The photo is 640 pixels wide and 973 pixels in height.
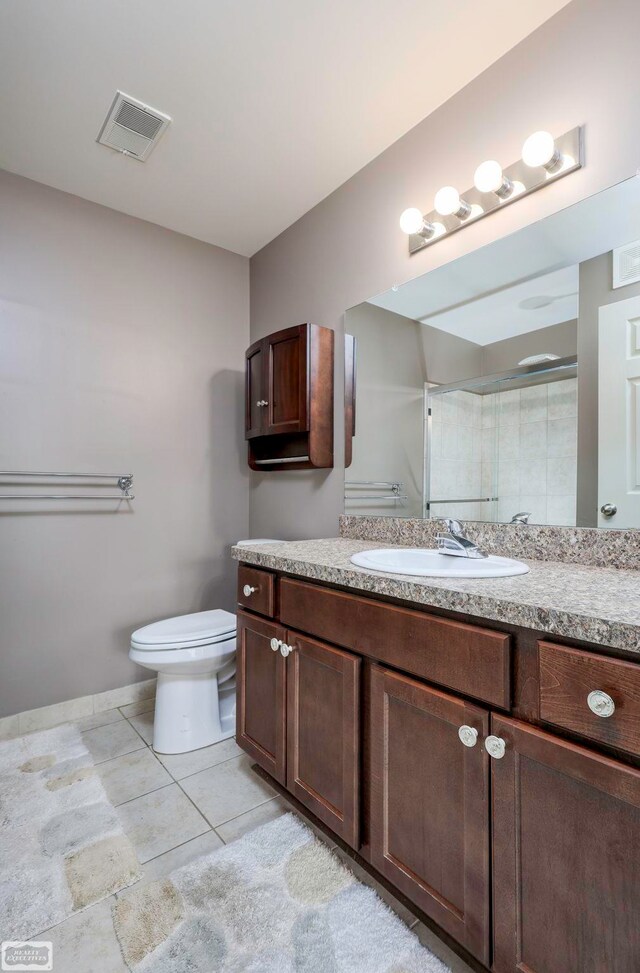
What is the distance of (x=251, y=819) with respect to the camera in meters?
1.47

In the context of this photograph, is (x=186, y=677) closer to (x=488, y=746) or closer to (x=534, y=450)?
(x=488, y=746)

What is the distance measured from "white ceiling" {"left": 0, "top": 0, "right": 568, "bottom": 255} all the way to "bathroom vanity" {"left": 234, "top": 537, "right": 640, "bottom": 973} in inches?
63.7

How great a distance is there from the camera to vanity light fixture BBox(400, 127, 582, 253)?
1.33 metres

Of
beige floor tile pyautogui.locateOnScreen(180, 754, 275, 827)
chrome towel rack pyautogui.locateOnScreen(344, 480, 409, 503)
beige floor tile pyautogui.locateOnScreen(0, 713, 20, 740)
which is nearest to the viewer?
beige floor tile pyautogui.locateOnScreen(180, 754, 275, 827)

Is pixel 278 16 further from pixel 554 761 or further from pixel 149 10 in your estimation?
pixel 554 761

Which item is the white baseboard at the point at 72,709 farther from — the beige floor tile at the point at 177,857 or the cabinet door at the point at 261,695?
the beige floor tile at the point at 177,857

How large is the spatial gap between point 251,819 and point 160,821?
287mm

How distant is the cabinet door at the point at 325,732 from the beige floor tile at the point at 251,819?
0.64ft

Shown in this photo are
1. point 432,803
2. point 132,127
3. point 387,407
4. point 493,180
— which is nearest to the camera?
point 432,803

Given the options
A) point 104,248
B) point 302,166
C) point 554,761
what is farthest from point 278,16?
point 554,761

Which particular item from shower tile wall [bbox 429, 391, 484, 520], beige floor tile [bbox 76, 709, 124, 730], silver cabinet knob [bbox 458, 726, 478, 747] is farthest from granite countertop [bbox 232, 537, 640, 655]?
beige floor tile [bbox 76, 709, 124, 730]

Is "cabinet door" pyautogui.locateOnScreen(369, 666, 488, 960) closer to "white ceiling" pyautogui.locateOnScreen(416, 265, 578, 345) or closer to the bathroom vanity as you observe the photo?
the bathroom vanity

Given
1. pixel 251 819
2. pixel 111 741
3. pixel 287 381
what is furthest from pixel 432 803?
pixel 287 381

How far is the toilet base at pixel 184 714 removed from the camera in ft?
6.16
